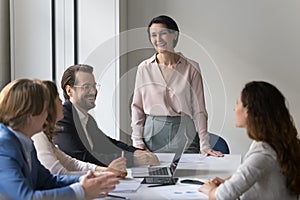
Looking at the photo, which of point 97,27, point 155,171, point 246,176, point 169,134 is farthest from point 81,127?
point 97,27

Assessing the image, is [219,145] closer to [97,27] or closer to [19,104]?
[97,27]

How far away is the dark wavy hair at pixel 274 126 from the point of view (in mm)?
1708

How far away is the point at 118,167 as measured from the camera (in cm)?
Answer: 209

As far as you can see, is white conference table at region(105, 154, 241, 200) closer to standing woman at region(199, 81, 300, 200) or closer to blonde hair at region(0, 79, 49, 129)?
A: standing woman at region(199, 81, 300, 200)

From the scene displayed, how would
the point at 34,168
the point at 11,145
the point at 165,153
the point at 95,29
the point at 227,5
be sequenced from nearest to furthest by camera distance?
the point at 11,145 → the point at 34,168 → the point at 165,153 → the point at 95,29 → the point at 227,5

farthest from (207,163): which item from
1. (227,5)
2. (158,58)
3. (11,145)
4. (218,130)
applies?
(227,5)

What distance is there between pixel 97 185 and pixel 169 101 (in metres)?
1.11

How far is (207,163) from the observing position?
→ 2424mm

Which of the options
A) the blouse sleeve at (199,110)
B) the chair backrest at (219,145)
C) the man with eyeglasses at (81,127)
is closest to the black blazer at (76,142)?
the man with eyeglasses at (81,127)

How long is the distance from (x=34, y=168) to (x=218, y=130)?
2.29 m

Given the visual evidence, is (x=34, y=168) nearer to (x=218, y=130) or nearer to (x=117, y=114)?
(x=117, y=114)

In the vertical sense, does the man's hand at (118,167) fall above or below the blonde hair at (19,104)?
below

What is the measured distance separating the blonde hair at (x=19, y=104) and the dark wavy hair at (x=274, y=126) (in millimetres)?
708

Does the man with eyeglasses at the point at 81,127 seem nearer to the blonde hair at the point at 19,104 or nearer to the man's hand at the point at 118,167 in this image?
the man's hand at the point at 118,167
